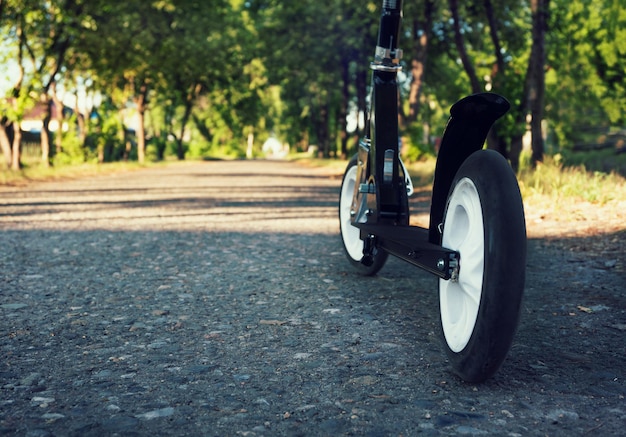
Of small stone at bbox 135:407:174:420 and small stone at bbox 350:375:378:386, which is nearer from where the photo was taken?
small stone at bbox 135:407:174:420

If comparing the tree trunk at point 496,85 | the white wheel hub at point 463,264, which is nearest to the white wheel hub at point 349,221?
the white wheel hub at point 463,264

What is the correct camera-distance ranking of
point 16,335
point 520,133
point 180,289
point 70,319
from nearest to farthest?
point 16,335 → point 70,319 → point 180,289 → point 520,133

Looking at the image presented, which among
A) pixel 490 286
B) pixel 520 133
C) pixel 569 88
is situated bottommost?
pixel 490 286

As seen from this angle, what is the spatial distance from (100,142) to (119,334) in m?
27.1

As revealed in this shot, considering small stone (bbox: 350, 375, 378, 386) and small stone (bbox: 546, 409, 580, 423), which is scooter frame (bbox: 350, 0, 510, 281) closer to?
small stone (bbox: 350, 375, 378, 386)

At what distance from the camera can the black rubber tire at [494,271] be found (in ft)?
8.33

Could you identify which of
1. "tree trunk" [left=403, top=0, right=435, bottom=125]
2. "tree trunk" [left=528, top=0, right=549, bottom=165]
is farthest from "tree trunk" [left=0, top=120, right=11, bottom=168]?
"tree trunk" [left=528, top=0, right=549, bottom=165]

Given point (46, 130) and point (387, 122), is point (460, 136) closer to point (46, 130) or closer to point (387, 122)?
point (387, 122)

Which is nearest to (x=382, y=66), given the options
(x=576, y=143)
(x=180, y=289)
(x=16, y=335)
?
(x=180, y=289)

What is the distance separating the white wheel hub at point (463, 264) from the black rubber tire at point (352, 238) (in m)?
1.69

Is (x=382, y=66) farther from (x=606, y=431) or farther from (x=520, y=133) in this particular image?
(x=520, y=133)

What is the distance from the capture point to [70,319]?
3850 millimetres

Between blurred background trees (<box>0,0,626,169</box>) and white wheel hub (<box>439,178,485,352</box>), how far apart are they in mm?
10038

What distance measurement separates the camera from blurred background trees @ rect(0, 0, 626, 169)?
15.0 metres
